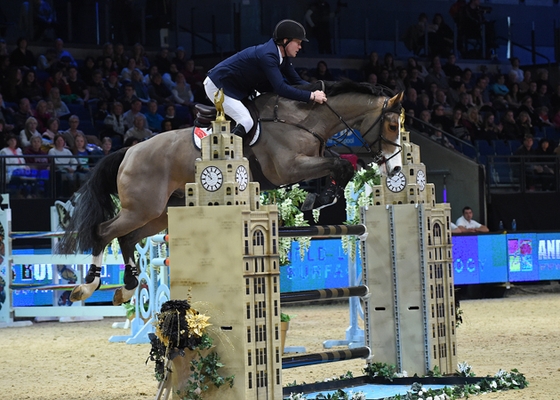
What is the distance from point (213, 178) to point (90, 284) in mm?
1892

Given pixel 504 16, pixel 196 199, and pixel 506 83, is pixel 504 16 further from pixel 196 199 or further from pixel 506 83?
pixel 196 199

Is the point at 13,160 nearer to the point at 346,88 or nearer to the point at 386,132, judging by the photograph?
the point at 346,88

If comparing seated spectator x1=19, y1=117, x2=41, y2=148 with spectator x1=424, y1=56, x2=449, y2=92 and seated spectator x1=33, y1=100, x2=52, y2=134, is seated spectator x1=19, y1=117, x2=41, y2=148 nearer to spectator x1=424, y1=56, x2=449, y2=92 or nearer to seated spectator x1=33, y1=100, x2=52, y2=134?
seated spectator x1=33, y1=100, x2=52, y2=134

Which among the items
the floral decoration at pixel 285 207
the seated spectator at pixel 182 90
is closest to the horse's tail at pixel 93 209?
the floral decoration at pixel 285 207

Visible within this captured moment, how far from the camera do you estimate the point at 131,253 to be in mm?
7312

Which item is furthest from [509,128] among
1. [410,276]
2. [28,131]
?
[410,276]

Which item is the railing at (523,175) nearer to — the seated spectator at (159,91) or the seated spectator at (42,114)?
the seated spectator at (159,91)

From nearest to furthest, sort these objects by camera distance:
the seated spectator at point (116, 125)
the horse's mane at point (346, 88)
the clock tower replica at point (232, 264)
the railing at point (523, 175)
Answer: the clock tower replica at point (232, 264), the horse's mane at point (346, 88), the seated spectator at point (116, 125), the railing at point (523, 175)

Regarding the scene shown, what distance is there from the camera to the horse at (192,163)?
660 cm

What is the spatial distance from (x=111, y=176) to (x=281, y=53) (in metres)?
1.82

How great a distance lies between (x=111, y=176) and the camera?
7480mm

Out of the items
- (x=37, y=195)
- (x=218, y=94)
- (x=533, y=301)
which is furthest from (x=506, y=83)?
(x=218, y=94)

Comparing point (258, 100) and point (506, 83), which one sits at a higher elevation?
point (506, 83)

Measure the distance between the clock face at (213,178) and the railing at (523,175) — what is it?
10321 millimetres
